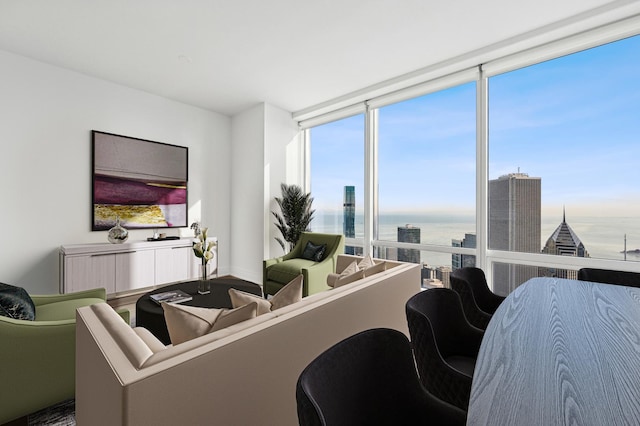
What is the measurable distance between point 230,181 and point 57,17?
3.15 metres

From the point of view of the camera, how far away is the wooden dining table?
64 cm

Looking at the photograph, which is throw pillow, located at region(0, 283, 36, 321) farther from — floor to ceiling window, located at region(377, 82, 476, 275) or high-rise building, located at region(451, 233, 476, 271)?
high-rise building, located at region(451, 233, 476, 271)

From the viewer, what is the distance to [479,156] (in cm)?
352

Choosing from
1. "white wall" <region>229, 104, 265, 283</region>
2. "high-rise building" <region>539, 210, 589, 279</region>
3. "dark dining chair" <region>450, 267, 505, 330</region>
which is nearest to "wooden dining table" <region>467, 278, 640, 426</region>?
"dark dining chair" <region>450, 267, 505, 330</region>

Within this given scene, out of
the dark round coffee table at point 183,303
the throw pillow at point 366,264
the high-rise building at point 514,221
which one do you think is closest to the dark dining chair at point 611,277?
the high-rise building at point 514,221

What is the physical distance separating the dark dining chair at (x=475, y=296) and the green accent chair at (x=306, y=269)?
1899mm

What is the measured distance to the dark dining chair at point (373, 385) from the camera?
0.72 meters

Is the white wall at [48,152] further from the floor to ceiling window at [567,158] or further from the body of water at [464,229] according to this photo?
the floor to ceiling window at [567,158]

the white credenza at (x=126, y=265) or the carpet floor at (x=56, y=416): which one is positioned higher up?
the white credenza at (x=126, y=265)

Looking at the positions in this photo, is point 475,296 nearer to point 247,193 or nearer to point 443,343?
point 443,343

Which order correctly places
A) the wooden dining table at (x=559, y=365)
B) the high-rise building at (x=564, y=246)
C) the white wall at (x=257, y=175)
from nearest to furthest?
1. the wooden dining table at (x=559, y=365)
2. the high-rise building at (x=564, y=246)
3. the white wall at (x=257, y=175)

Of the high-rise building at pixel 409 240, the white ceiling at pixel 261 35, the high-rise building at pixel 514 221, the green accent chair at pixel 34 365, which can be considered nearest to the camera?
the green accent chair at pixel 34 365

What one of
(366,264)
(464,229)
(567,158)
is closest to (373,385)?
(366,264)

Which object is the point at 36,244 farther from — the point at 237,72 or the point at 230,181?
the point at 237,72
